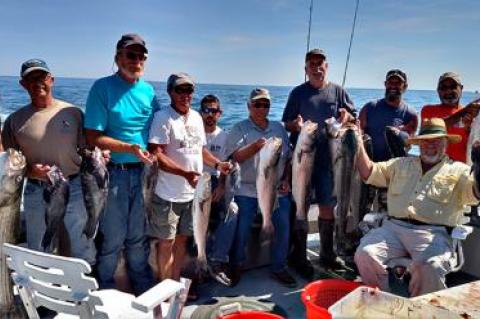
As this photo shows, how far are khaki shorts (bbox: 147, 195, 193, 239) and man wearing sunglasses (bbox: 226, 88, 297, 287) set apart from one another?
69 cm

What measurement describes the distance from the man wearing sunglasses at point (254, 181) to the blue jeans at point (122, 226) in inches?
40.4

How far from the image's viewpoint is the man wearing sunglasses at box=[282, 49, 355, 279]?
4871 mm

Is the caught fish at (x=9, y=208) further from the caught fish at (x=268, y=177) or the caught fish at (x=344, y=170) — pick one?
the caught fish at (x=344, y=170)

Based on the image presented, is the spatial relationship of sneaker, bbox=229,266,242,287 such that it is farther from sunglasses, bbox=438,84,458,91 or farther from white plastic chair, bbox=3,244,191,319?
sunglasses, bbox=438,84,458,91

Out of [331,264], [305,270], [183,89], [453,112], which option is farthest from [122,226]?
[453,112]

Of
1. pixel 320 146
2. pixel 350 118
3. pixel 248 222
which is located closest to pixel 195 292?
pixel 248 222

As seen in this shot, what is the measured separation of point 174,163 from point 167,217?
513 millimetres

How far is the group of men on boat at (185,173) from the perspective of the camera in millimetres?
3850

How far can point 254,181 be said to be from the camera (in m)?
4.64

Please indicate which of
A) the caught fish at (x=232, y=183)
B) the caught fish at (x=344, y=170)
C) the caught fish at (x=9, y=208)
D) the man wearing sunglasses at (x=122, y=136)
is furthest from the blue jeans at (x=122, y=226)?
the caught fish at (x=344, y=170)

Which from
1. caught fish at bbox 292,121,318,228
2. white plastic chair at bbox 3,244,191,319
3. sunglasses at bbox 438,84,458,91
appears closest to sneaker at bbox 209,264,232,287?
caught fish at bbox 292,121,318,228

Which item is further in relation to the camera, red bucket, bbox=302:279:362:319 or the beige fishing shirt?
the beige fishing shirt

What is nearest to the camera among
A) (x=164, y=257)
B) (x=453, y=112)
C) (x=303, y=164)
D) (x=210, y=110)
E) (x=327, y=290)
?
(x=327, y=290)

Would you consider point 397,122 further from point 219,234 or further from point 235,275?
point 235,275
